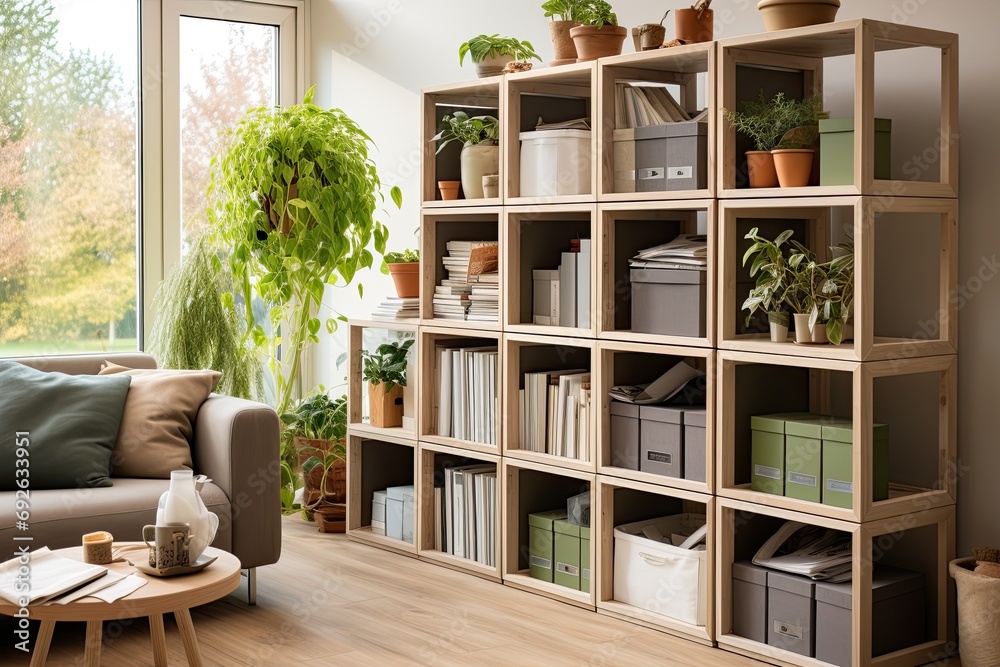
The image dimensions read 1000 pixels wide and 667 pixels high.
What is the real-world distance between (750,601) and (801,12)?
164 cm

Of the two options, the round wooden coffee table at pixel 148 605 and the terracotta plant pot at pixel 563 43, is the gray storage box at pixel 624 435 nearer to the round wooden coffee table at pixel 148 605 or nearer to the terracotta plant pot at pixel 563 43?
the terracotta plant pot at pixel 563 43

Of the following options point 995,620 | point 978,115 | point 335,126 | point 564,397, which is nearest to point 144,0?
point 335,126

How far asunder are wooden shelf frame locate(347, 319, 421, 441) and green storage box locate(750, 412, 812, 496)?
1407 millimetres

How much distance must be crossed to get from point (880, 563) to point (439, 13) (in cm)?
292

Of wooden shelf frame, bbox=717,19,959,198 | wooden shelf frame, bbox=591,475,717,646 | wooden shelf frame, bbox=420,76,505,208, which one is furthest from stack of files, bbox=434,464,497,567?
wooden shelf frame, bbox=717,19,959,198

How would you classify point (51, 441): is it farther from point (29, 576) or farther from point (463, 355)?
point (463, 355)

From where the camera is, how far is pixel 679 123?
11.0 ft

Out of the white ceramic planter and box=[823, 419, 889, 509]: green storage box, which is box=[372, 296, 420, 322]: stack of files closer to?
the white ceramic planter

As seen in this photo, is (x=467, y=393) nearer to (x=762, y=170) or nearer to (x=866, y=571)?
(x=762, y=170)

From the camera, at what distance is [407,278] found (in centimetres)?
437

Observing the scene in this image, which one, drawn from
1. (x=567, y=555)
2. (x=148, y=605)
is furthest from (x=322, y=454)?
(x=148, y=605)

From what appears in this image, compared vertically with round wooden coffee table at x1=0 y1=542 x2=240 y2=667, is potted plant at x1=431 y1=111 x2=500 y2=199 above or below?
above

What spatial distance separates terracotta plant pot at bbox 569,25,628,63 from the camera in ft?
11.9

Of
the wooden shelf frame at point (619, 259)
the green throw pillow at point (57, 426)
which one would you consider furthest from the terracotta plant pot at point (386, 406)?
the wooden shelf frame at point (619, 259)
